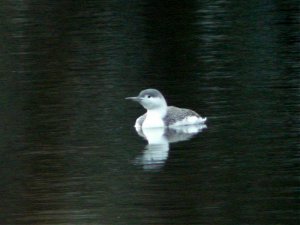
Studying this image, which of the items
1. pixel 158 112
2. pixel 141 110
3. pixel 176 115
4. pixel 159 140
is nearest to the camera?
pixel 159 140

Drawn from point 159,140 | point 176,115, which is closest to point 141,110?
point 176,115

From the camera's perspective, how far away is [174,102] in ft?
54.2

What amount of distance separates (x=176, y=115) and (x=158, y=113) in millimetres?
252

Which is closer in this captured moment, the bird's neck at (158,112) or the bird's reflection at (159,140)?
the bird's reflection at (159,140)

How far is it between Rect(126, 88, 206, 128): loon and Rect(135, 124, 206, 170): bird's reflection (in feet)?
0.24

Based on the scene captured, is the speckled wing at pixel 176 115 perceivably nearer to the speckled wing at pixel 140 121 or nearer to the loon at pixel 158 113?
the loon at pixel 158 113

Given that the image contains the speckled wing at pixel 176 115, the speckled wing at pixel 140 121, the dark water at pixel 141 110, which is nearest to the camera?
the dark water at pixel 141 110

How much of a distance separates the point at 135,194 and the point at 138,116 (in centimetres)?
436

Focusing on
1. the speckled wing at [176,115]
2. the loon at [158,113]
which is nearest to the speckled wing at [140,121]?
the loon at [158,113]

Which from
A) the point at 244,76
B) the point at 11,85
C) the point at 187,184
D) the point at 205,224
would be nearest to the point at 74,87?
the point at 11,85

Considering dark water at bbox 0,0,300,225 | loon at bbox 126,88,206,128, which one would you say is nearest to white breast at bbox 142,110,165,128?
loon at bbox 126,88,206,128

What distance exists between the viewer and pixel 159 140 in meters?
14.7

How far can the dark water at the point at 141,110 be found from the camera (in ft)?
37.7

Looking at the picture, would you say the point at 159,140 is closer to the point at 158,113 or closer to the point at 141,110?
the point at 158,113
